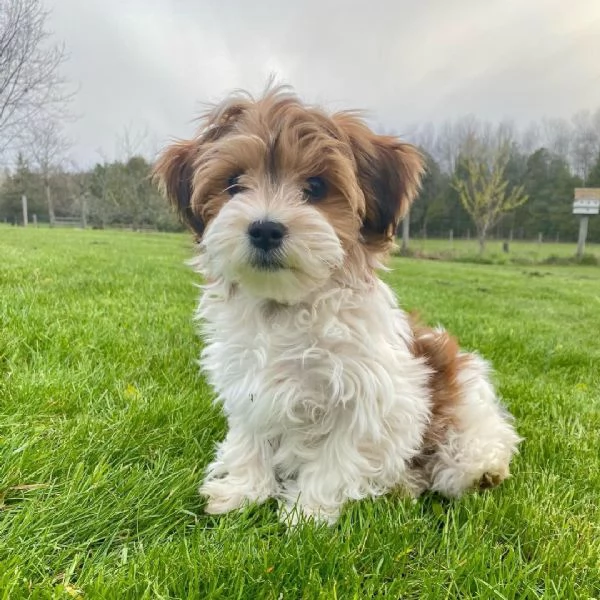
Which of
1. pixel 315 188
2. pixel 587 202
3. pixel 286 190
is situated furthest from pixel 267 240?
pixel 587 202

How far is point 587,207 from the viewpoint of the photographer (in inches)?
1443

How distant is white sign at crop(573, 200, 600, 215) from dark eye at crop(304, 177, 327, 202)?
39459 millimetres

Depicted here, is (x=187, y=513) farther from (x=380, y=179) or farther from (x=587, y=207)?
(x=587, y=207)

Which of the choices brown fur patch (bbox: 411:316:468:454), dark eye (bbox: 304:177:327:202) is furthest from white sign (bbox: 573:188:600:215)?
dark eye (bbox: 304:177:327:202)

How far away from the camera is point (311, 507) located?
7.95ft

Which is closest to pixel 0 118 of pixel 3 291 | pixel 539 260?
pixel 3 291

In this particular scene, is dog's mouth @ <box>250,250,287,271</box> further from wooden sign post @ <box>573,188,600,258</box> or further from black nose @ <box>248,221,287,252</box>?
wooden sign post @ <box>573,188,600,258</box>

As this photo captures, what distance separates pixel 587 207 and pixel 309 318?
4001 centimetres

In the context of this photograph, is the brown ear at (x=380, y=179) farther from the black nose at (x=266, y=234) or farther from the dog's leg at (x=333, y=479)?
the dog's leg at (x=333, y=479)

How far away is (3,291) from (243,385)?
426 cm

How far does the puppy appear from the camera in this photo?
→ 2.43 m

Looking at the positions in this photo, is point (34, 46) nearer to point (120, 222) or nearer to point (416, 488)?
point (416, 488)

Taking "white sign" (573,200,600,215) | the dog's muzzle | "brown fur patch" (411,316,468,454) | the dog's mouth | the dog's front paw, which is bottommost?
the dog's front paw

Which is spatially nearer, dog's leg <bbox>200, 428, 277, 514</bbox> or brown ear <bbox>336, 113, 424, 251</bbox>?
dog's leg <bbox>200, 428, 277, 514</bbox>
